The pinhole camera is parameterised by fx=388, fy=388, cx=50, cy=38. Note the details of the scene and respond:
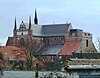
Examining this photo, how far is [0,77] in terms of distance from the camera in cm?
2144

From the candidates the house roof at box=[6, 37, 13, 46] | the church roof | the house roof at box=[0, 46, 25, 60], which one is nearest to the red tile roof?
the church roof

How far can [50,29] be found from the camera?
107500 mm

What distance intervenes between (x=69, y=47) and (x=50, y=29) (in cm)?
1303

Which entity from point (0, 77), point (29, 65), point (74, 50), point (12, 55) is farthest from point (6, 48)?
point (0, 77)

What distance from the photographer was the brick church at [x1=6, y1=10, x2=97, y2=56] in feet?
314

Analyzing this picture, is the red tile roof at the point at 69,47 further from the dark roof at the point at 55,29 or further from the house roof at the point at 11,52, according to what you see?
the house roof at the point at 11,52

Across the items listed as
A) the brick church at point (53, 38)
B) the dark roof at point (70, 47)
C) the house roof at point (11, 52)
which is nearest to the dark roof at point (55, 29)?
the brick church at point (53, 38)

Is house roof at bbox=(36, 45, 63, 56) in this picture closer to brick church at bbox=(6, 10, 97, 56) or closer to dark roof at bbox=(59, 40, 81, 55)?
brick church at bbox=(6, 10, 97, 56)

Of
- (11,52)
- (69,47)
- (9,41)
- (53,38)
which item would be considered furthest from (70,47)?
(9,41)

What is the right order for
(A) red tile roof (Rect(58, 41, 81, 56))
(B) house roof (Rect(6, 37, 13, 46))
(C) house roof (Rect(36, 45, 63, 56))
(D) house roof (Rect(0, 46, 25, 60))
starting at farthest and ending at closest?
(B) house roof (Rect(6, 37, 13, 46)) → (C) house roof (Rect(36, 45, 63, 56)) → (A) red tile roof (Rect(58, 41, 81, 56)) → (D) house roof (Rect(0, 46, 25, 60))

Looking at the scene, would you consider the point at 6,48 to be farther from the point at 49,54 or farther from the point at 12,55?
the point at 49,54

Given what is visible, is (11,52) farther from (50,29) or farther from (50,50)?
(50,29)

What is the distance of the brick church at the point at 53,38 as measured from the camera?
9569 centimetres

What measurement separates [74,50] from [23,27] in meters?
18.0
